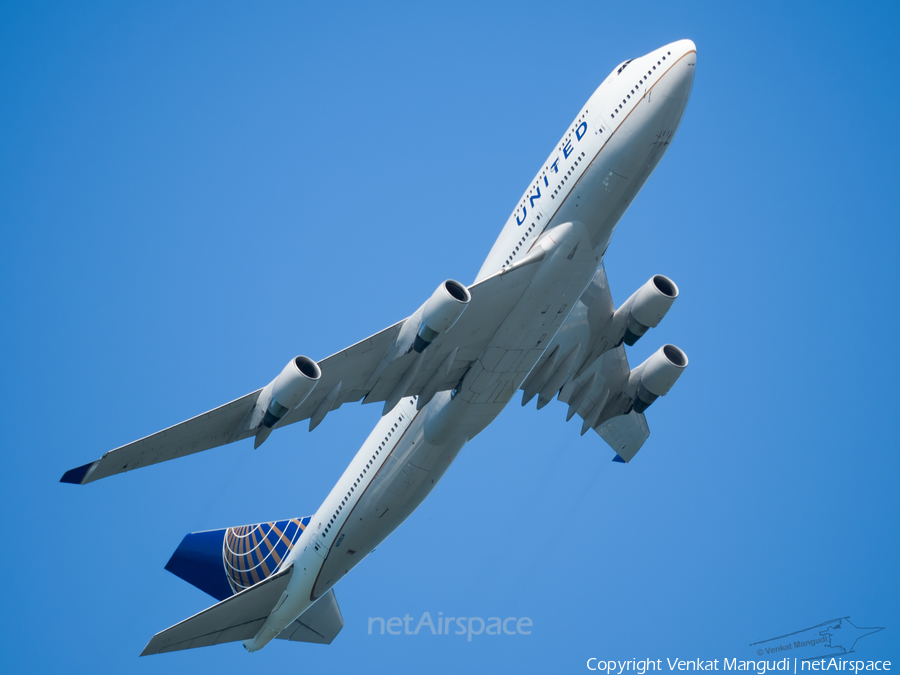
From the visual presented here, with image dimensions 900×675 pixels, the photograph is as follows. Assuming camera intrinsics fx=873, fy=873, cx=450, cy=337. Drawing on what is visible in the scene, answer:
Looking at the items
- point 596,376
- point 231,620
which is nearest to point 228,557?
point 231,620

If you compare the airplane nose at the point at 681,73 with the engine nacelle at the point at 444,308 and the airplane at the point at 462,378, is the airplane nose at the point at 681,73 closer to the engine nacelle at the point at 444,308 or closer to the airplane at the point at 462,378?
the airplane at the point at 462,378

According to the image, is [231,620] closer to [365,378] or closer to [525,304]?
[365,378]

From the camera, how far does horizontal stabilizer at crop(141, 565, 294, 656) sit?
23.3 meters

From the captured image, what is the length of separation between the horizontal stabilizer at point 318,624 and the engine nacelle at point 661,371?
1192 centimetres

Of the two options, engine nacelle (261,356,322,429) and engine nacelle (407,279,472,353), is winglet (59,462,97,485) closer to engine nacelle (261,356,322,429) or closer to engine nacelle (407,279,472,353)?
engine nacelle (261,356,322,429)

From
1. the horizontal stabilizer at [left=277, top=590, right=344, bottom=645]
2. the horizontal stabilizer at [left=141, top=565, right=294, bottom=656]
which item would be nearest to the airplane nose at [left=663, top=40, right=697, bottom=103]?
the horizontal stabilizer at [left=141, top=565, right=294, bottom=656]

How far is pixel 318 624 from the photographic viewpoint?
91.6ft

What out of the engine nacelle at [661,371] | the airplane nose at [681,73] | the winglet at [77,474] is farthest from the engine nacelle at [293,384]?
the engine nacelle at [661,371]

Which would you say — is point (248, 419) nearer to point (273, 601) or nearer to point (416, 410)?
point (416, 410)

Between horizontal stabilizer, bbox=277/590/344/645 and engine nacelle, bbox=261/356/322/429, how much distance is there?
1061 centimetres

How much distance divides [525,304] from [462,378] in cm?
311

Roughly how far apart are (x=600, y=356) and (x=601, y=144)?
24.4ft

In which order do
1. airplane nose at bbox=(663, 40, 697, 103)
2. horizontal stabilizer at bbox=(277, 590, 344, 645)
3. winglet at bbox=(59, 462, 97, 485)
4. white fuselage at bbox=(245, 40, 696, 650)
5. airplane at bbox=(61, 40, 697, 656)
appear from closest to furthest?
winglet at bbox=(59, 462, 97, 485)
airplane nose at bbox=(663, 40, 697, 103)
white fuselage at bbox=(245, 40, 696, 650)
airplane at bbox=(61, 40, 697, 656)
horizontal stabilizer at bbox=(277, 590, 344, 645)

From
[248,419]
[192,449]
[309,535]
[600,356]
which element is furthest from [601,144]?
[309,535]
